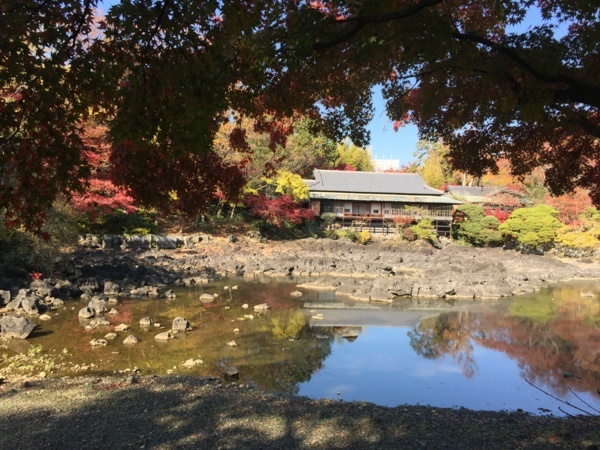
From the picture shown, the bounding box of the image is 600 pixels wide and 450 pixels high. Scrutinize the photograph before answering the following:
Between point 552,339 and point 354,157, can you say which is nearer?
point 552,339

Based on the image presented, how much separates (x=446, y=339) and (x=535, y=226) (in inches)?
783

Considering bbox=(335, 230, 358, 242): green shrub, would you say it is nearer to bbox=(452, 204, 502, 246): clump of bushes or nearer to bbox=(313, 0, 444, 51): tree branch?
bbox=(452, 204, 502, 246): clump of bushes

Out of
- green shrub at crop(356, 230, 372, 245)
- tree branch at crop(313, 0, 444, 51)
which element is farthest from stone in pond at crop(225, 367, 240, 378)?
green shrub at crop(356, 230, 372, 245)

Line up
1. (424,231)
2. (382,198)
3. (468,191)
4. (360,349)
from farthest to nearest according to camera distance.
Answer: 1. (468,191)
2. (382,198)
3. (424,231)
4. (360,349)

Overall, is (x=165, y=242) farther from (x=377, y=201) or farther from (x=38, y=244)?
(x=377, y=201)

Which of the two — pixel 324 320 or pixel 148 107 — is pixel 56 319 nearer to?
pixel 324 320

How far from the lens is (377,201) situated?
31.2 meters

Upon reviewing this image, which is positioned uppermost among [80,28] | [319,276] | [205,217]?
[80,28]

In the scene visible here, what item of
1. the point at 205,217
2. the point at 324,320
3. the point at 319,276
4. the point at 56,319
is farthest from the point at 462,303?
the point at 205,217

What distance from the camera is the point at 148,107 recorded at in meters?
3.50

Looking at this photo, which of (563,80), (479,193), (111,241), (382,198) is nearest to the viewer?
(563,80)

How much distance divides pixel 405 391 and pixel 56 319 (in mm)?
8954

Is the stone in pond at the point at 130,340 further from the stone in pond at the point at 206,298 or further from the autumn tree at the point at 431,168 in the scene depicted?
the autumn tree at the point at 431,168

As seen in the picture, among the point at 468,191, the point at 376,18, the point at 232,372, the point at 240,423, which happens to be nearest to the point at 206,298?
the point at 232,372
